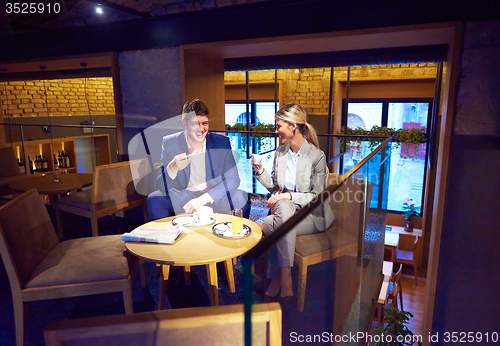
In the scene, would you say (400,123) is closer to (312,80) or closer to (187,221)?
(312,80)

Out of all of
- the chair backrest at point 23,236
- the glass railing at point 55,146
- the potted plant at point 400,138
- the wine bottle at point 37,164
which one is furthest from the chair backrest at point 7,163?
the potted plant at point 400,138

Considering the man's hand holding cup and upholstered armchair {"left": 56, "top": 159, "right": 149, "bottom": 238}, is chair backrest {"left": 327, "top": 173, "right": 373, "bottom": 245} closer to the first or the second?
the man's hand holding cup

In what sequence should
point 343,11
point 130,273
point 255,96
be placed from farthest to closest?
1. point 255,96
2. point 343,11
3. point 130,273

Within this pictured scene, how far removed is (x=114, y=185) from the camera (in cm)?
288

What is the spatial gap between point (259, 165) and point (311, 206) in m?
1.51

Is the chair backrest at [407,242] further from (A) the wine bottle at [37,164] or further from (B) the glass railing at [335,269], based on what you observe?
(A) the wine bottle at [37,164]

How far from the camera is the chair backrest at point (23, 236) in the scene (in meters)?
1.55

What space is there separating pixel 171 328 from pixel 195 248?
3.04 ft

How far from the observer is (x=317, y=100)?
735cm

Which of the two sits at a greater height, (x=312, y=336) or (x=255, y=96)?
(x=255, y=96)

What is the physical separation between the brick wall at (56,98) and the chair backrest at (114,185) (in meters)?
4.62

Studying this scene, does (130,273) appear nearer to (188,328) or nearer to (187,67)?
(188,328)

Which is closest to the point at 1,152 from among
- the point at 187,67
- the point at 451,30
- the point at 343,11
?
the point at 187,67

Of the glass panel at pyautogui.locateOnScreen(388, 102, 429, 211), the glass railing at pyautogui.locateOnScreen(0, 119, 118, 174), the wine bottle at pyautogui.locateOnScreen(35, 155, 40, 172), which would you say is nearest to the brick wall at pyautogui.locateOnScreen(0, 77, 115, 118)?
the glass railing at pyautogui.locateOnScreen(0, 119, 118, 174)
